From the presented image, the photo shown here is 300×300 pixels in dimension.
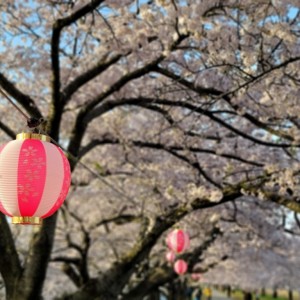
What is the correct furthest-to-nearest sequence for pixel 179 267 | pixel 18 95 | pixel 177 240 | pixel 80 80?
1. pixel 179 267
2. pixel 177 240
3. pixel 80 80
4. pixel 18 95

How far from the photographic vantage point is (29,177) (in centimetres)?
350

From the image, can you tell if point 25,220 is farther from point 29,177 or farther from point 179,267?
point 179,267

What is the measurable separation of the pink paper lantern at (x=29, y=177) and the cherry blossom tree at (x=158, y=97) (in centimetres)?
41

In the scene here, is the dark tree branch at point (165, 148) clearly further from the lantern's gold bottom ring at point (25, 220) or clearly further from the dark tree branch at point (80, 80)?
the lantern's gold bottom ring at point (25, 220)

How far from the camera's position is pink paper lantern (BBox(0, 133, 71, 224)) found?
3.49 metres

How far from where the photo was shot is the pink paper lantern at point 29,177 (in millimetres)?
3486

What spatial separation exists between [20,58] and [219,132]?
4.31m

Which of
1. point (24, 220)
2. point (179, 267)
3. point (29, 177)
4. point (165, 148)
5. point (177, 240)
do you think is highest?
point (165, 148)

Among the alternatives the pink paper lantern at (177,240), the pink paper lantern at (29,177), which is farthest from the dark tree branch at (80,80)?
the pink paper lantern at (177,240)

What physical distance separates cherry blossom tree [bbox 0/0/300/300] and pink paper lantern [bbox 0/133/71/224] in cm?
41

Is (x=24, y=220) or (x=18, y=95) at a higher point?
(x=18, y=95)

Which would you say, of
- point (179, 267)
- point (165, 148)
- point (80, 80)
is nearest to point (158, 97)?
point (80, 80)

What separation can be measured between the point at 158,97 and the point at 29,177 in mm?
3661

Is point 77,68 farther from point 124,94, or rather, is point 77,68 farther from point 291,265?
point 291,265
